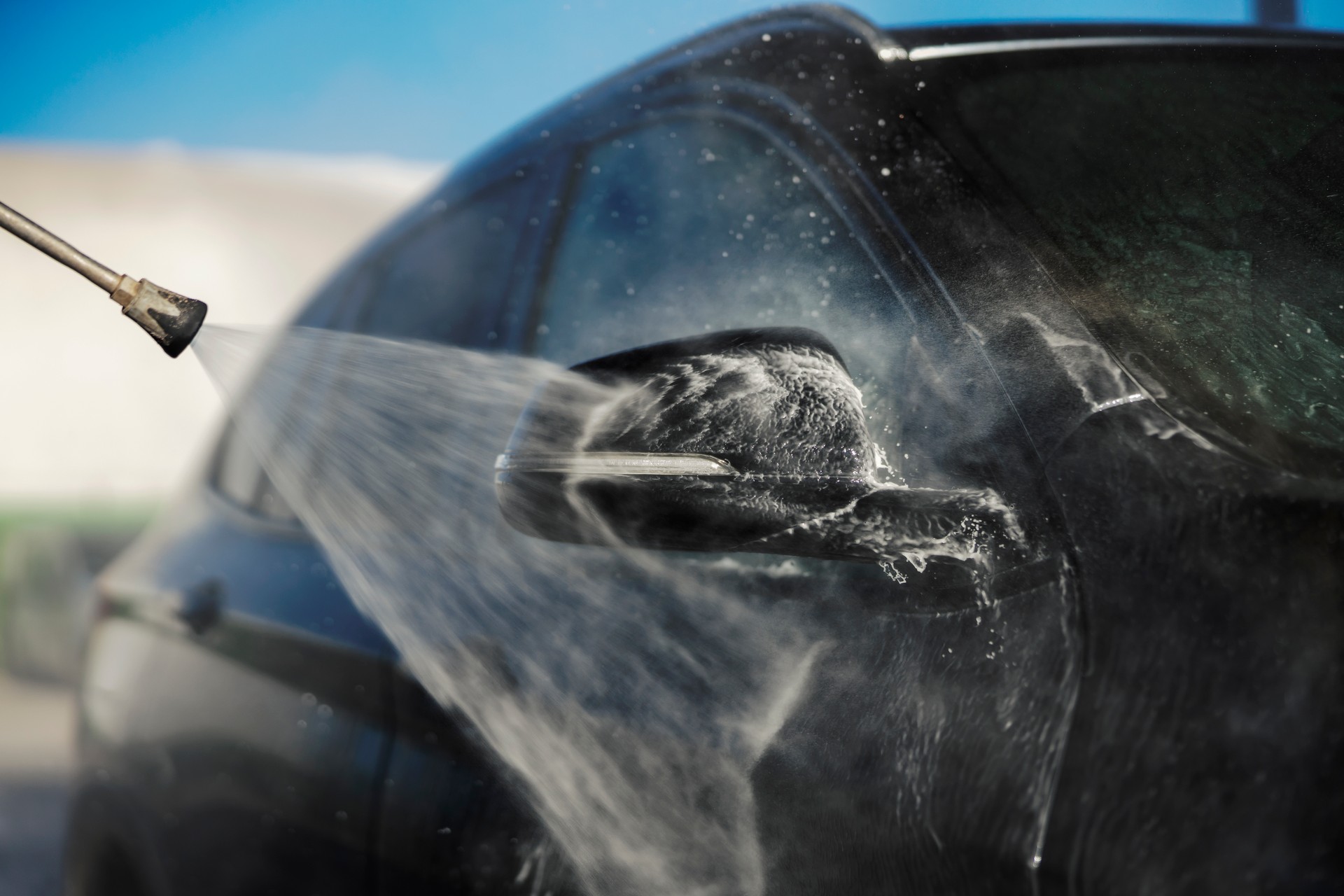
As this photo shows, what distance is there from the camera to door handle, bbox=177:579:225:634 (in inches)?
75.2

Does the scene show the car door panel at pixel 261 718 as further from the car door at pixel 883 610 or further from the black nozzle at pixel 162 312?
the car door at pixel 883 610

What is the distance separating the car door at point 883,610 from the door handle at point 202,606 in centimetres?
123

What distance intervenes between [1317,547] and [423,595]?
1.06 meters

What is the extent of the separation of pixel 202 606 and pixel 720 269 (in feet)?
4.74

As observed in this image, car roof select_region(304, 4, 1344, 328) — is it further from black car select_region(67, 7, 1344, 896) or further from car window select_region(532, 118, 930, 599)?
car window select_region(532, 118, 930, 599)

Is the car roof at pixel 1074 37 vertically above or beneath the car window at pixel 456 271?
above

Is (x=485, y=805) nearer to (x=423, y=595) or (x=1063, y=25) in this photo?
(x=423, y=595)

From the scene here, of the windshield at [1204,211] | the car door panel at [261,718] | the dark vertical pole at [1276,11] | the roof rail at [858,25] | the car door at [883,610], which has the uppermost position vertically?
the dark vertical pole at [1276,11]

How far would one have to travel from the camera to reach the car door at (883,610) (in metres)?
0.71

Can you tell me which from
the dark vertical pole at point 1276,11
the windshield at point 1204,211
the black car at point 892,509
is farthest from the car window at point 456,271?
the dark vertical pole at point 1276,11

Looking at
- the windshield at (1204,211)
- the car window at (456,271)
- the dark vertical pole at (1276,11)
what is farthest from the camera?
the car window at (456,271)

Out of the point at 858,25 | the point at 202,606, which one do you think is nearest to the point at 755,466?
the point at 858,25

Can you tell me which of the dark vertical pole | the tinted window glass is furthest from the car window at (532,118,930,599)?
the dark vertical pole

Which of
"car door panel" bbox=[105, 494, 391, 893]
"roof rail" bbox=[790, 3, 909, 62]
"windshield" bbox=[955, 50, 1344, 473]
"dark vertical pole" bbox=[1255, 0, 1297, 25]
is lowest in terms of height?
"car door panel" bbox=[105, 494, 391, 893]
